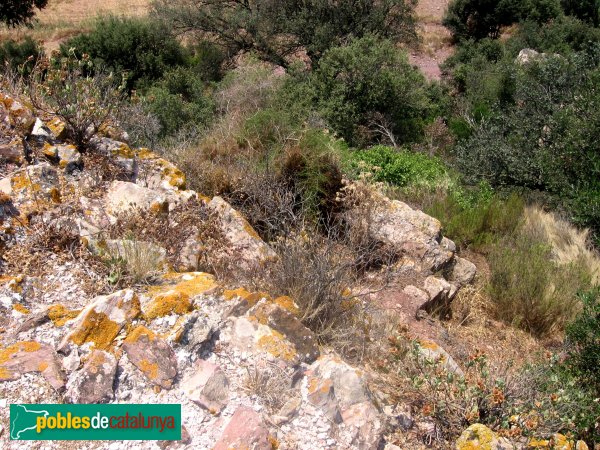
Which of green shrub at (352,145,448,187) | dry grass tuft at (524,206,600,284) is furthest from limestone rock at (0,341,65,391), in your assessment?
green shrub at (352,145,448,187)

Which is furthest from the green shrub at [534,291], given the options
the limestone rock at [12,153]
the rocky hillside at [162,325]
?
the limestone rock at [12,153]

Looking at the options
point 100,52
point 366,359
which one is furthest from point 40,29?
point 366,359

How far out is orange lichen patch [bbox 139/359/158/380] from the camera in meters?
2.93

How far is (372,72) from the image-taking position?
1170cm

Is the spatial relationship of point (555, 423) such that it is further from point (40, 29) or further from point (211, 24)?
point (40, 29)

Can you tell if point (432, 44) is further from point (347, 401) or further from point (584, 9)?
point (347, 401)

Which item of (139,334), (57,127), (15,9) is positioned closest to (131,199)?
(57,127)

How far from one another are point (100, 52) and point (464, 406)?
51.2ft

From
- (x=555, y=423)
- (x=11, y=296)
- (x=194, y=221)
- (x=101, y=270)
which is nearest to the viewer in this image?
(x=555, y=423)

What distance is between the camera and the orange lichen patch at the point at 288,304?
11.6 ft

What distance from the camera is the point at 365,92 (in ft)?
38.2

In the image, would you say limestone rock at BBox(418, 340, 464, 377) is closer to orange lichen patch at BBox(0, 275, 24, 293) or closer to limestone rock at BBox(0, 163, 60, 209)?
orange lichen patch at BBox(0, 275, 24, 293)

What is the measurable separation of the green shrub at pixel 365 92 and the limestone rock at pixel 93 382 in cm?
858
